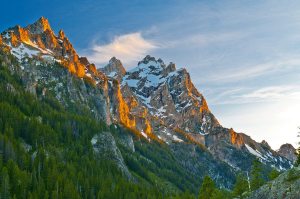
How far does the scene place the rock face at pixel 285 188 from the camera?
52.8 meters

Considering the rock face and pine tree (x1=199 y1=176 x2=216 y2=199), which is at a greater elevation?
pine tree (x1=199 y1=176 x2=216 y2=199)

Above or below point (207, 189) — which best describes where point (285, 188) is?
below

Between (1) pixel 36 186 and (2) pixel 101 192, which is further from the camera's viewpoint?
(2) pixel 101 192

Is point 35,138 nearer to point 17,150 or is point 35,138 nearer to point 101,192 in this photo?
point 17,150

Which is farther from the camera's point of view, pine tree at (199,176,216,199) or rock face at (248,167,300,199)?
pine tree at (199,176,216,199)

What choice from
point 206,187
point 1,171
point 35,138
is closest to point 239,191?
point 206,187

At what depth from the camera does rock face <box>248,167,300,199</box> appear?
52.8 metres

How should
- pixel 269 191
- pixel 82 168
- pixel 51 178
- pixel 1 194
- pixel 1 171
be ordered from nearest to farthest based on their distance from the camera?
pixel 269 191 → pixel 1 194 → pixel 1 171 → pixel 51 178 → pixel 82 168

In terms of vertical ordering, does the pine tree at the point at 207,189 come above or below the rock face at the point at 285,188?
above

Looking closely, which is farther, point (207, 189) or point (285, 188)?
point (207, 189)

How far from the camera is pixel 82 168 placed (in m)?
186

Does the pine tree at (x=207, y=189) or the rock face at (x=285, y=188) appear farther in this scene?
the pine tree at (x=207, y=189)

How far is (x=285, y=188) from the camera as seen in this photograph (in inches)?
2151

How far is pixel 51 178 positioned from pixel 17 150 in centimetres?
2864
